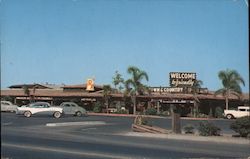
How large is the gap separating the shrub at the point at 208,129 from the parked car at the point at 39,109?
8.45m

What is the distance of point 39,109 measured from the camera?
43.3 feet

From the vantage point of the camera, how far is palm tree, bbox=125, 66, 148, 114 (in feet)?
37.5

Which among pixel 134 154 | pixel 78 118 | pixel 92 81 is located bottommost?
pixel 134 154

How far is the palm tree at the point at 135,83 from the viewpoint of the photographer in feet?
37.5

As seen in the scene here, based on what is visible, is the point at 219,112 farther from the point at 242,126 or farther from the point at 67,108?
the point at 67,108

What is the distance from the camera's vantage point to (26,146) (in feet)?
45.6

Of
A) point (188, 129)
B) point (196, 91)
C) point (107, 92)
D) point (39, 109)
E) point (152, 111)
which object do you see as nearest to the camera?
point (39, 109)

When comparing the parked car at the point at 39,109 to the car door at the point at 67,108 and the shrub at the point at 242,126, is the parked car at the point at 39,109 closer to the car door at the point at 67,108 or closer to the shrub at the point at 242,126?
the car door at the point at 67,108

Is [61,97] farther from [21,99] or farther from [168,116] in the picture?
[168,116]

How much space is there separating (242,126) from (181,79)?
8847mm

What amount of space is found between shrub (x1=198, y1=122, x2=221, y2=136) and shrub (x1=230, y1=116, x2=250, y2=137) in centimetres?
82

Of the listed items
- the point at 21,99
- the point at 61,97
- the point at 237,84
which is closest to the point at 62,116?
the point at 61,97

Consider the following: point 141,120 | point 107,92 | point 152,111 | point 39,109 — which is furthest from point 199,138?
point 39,109

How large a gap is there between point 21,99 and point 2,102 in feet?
3.75
